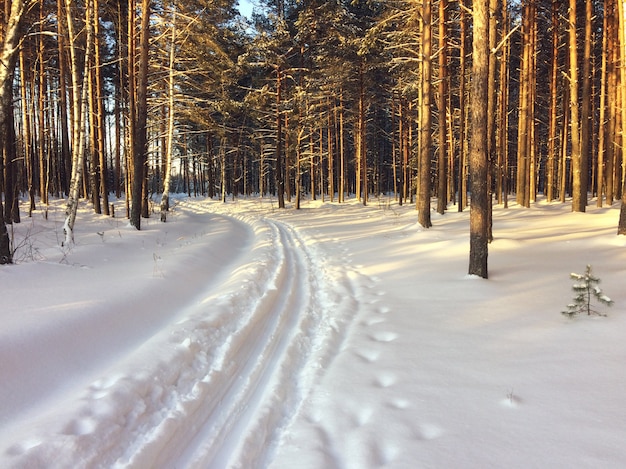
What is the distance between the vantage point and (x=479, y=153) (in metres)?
7.58

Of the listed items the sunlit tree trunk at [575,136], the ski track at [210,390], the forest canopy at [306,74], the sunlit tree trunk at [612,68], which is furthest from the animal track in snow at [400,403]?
the sunlit tree trunk at [612,68]

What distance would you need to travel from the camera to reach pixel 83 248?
365 inches

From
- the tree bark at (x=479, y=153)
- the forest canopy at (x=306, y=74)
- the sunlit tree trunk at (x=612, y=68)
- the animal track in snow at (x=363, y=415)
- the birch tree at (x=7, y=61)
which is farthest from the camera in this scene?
the sunlit tree trunk at (x=612, y=68)

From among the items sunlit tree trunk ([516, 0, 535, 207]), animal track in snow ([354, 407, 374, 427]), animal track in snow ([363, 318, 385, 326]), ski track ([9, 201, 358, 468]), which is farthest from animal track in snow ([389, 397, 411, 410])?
sunlit tree trunk ([516, 0, 535, 207])

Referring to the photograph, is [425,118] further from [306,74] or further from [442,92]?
[306,74]

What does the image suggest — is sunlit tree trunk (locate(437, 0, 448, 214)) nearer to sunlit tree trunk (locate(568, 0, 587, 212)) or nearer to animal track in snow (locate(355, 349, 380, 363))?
sunlit tree trunk (locate(568, 0, 587, 212))

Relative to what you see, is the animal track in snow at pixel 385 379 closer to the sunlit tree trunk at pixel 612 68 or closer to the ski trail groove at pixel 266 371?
the ski trail groove at pixel 266 371

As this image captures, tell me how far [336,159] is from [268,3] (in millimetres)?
19682

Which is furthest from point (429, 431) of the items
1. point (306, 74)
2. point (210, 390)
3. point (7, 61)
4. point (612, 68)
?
point (306, 74)

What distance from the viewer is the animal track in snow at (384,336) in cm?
491

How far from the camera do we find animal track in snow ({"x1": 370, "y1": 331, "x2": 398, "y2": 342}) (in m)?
4.91

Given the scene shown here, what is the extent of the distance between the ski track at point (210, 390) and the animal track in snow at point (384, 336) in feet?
1.36

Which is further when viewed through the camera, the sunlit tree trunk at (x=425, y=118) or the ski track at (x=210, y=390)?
the sunlit tree trunk at (x=425, y=118)

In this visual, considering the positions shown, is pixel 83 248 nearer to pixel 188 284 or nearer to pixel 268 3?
pixel 188 284
